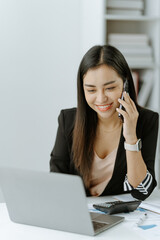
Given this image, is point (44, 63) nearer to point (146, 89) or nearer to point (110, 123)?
point (146, 89)

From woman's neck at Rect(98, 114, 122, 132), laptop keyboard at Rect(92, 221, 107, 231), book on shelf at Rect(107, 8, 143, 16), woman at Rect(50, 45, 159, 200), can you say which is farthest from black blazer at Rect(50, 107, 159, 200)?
book on shelf at Rect(107, 8, 143, 16)

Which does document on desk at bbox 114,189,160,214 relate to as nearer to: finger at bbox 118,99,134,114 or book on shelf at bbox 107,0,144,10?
finger at bbox 118,99,134,114

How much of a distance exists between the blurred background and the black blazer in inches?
43.6

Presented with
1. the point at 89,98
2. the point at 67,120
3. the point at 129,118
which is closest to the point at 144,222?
the point at 129,118

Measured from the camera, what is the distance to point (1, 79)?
3221mm

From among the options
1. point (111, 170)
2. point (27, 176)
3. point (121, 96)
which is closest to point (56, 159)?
point (111, 170)

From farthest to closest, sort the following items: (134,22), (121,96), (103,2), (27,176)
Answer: (134,22) < (103,2) < (121,96) < (27,176)

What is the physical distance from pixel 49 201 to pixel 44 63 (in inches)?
80.9

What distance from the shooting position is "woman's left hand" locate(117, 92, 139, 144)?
6.38ft

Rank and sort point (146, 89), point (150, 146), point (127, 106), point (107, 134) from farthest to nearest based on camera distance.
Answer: point (146, 89)
point (107, 134)
point (150, 146)
point (127, 106)

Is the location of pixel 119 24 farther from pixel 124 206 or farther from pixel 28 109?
pixel 124 206

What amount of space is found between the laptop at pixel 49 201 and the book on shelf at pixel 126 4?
2.00m

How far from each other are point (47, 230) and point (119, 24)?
7.75 ft

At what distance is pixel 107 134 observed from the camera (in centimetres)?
218
